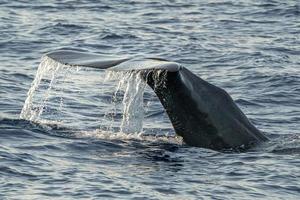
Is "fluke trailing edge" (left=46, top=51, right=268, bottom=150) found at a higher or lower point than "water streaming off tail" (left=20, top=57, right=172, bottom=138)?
higher

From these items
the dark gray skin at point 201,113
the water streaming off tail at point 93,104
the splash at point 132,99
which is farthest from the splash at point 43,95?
the dark gray skin at point 201,113

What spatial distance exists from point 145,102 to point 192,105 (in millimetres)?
5028

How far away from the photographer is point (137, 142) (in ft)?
38.6

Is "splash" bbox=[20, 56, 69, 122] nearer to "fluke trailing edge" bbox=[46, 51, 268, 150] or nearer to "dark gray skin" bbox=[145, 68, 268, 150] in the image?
"fluke trailing edge" bbox=[46, 51, 268, 150]

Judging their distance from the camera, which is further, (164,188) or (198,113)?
(198,113)

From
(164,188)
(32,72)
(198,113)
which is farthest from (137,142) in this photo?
(32,72)

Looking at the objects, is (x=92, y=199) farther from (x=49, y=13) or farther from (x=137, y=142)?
(x=49, y=13)

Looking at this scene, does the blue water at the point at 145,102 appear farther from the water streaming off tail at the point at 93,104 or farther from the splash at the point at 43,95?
the splash at the point at 43,95

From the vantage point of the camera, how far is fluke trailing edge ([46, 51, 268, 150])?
33.9ft

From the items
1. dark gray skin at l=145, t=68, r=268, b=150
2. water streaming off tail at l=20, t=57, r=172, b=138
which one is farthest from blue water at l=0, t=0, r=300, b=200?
dark gray skin at l=145, t=68, r=268, b=150

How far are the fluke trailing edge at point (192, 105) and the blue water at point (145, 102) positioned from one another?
17 cm

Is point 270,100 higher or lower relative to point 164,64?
lower

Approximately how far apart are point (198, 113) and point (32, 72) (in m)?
7.67

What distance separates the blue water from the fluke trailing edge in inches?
6.9
